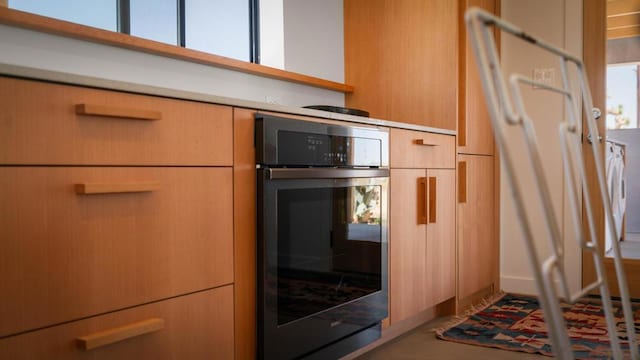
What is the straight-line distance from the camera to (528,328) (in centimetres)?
269

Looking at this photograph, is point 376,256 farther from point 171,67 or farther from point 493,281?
point 493,281

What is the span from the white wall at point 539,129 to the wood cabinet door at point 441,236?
731 millimetres

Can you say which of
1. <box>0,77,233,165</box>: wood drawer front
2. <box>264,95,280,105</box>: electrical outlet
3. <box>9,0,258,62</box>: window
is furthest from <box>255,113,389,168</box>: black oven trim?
<box>9,0,258,62</box>: window

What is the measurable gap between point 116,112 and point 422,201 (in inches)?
65.2

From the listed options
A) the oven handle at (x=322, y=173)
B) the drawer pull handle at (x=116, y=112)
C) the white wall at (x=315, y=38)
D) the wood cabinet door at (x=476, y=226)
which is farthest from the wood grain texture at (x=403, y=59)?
the drawer pull handle at (x=116, y=112)

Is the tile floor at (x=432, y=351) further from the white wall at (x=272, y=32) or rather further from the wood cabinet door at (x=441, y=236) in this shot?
the white wall at (x=272, y=32)

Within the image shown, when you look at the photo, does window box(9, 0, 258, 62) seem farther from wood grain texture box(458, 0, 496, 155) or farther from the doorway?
the doorway

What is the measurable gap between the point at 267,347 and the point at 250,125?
2.13ft

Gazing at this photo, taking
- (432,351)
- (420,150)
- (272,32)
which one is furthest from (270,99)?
(432,351)

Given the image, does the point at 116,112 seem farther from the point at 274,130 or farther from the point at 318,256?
the point at 318,256

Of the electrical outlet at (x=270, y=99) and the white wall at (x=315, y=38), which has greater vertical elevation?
the white wall at (x=315, y=38)

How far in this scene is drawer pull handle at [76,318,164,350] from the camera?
1212 millimetres

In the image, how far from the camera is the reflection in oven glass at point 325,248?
1.76 m

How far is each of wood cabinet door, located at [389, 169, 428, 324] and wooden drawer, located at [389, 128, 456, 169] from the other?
41 mm
